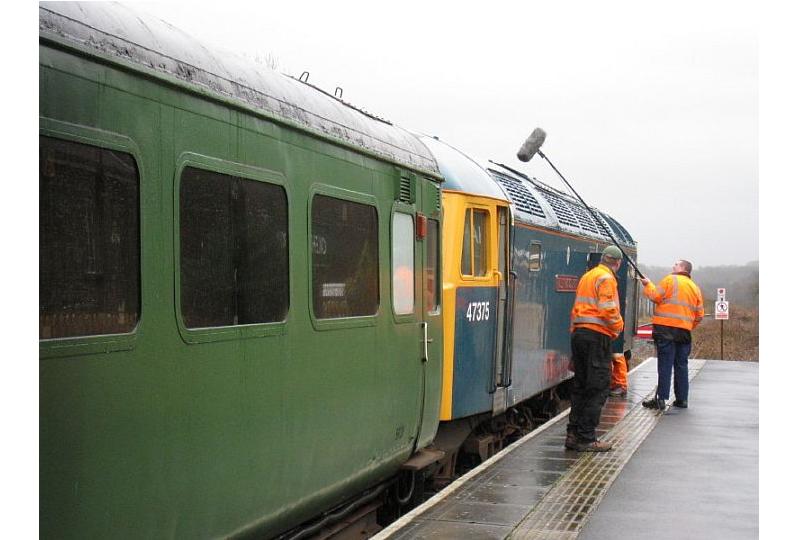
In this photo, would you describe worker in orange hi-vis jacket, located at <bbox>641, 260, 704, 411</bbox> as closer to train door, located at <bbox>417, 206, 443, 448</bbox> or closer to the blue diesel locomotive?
the blue diesel locomotive

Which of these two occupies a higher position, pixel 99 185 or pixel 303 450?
A: pixel 99 185

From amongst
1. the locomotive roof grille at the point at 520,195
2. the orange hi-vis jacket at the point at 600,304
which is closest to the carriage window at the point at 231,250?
the orange hi-vis jacket at the point at 600,304

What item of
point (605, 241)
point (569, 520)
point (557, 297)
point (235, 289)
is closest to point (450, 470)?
point (569, 520)

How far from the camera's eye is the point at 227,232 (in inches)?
184

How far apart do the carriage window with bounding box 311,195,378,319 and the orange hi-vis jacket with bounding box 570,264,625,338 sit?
11.2 feet

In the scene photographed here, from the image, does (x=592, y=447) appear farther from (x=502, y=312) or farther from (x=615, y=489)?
(x=615, y=489)

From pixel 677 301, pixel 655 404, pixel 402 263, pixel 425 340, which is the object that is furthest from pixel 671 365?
pixel 402 263

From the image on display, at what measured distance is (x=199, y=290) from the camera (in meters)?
4.45

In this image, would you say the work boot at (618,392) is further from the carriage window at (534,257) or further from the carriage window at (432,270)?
the carriage window at (432,270)

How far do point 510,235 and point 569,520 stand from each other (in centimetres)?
356

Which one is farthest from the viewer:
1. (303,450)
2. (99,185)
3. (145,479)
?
(303,450)

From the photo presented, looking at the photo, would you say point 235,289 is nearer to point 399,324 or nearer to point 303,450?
point 303,450

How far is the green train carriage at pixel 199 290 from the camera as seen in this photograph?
3598 millimetres

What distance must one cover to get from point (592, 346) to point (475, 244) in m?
1.46
